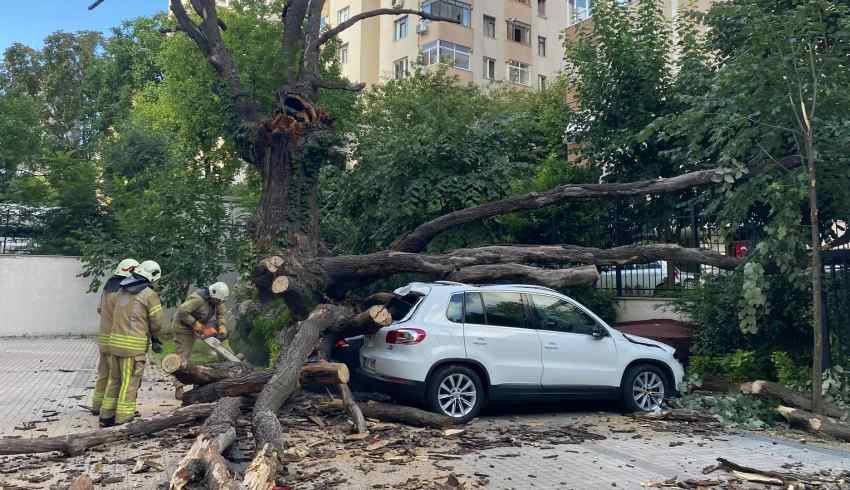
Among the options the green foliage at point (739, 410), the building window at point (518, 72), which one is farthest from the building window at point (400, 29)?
the green foliage at point (739, 410)

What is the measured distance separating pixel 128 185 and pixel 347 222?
34.5 ft

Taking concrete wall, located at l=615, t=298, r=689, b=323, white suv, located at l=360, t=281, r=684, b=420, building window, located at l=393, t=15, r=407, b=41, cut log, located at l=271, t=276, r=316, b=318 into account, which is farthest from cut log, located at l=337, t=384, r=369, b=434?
building window, located at l=393, t=15, r=407, b=41

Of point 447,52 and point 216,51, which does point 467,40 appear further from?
point 216,51

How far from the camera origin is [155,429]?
726cm

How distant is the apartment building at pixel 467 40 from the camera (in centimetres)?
3650

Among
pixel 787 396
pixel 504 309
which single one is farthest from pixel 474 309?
pixel 787 396

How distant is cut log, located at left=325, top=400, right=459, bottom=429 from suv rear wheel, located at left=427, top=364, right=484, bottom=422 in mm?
256

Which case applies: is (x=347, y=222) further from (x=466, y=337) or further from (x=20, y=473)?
(x=20, y=473)

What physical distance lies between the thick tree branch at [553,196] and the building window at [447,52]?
25.1m

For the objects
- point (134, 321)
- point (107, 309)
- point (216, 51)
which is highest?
point (216, 51)

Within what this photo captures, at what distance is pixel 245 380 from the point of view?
7.91 meters

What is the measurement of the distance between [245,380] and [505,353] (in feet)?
9.83

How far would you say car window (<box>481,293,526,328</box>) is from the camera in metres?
8.88

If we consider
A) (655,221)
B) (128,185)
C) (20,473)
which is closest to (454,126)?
(655,221)
